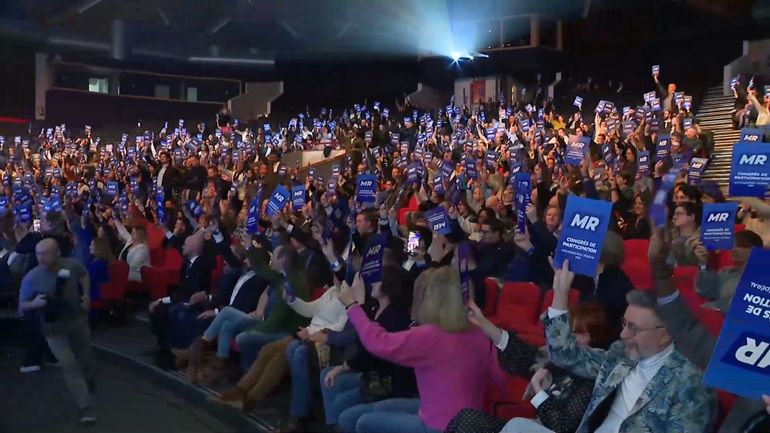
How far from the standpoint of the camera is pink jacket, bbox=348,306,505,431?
4.30m

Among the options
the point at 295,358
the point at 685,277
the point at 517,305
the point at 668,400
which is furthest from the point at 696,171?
the point at 668,400

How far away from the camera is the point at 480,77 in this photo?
28.3 metres

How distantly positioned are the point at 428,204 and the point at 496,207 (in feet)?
3.44

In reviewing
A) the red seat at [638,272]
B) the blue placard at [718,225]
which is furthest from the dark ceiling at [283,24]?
the blue placard at [718,225]

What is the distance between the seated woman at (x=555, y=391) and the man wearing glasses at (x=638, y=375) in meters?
0.10

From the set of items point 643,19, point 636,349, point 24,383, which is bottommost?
point 24,383

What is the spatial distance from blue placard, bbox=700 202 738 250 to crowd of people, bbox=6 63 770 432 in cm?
11

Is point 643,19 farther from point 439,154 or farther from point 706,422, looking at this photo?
point 706,422

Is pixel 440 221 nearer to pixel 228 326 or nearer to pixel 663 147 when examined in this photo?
pixel 228 326

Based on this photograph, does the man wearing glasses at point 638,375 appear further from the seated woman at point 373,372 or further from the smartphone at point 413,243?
the smartphone at point 413,243

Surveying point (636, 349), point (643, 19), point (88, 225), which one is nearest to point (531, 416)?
point (636, 349)

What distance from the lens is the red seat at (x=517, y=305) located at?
582 centimetres

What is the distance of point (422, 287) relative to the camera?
174 inches

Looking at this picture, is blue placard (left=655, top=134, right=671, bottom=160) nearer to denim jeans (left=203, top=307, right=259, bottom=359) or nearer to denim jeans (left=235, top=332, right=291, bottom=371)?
denim jeans (left=203, top=307, right=259, bottom=359)
